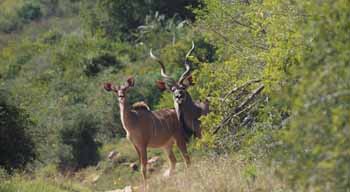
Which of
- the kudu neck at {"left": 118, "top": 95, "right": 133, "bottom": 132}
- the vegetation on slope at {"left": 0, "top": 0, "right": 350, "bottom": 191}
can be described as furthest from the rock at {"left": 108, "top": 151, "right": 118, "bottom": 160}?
the kudu neck at {"left": 118, "top": 95, "right": 133, "bottom": 132}

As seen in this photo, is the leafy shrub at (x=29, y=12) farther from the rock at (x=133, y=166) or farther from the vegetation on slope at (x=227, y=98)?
the rock at (x=133, y=166)

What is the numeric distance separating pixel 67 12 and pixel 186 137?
44.0 meters

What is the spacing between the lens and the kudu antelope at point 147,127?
14781mm

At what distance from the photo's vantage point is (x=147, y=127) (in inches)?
589

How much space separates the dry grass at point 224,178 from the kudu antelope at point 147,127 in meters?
2.45

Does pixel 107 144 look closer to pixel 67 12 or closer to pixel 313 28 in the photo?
pixel 313 28

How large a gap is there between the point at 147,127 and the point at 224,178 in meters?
4.48

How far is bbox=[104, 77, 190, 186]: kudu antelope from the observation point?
14781 mm

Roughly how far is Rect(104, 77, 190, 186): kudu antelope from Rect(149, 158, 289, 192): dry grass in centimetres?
245

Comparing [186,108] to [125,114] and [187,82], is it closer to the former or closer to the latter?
[187,82]

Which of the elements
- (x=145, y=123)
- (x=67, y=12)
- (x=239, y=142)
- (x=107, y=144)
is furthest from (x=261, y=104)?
(x=67, y=12)

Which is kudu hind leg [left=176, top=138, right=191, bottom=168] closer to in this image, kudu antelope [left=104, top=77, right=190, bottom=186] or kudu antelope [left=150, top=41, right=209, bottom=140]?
kudu antelope [left=104, top=77, right=190, bottom=186]

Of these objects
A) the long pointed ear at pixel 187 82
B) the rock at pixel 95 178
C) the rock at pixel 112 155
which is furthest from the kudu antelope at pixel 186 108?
the rock at pixel 112 155

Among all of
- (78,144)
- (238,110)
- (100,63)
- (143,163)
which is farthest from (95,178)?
(100,63)
